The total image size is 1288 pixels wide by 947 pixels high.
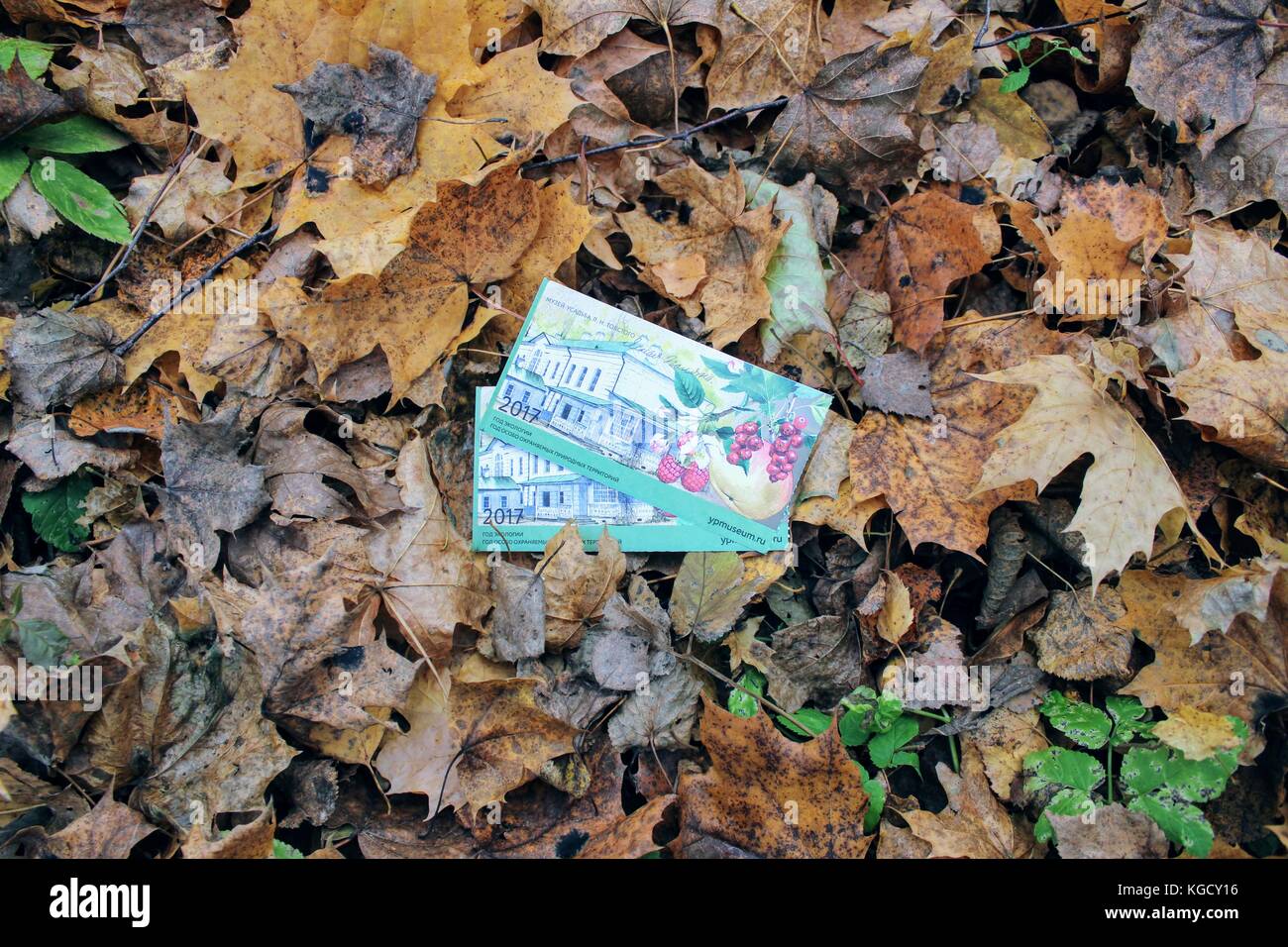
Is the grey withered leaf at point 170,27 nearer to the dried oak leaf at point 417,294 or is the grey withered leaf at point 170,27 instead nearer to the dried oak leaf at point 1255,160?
Answer: the dried oak leaf at point 417,294

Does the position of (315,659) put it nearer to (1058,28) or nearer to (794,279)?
(794,279)

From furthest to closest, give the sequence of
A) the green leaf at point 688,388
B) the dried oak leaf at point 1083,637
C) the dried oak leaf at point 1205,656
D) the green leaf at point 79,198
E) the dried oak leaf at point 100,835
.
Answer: the green leaf at point 688,388 → the green leaf at point 79,198 → the dried oak leaf at point 1083,637 → the dried oak leaf at point 1205,656 → the dried oak leaf at point 100,835

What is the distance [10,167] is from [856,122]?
2.20 metres

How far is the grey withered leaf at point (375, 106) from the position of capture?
2123 mm

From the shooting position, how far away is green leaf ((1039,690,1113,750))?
6.68 ft

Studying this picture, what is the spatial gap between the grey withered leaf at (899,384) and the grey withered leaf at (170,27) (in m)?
2.01

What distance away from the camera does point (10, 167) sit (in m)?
2.16

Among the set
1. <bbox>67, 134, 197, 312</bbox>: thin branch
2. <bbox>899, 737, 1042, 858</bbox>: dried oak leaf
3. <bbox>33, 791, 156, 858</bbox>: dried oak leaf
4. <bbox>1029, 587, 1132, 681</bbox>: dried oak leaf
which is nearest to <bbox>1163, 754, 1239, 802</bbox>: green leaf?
<bbox>1029, 587, 1132, 681</bbox>: dried oak leaf

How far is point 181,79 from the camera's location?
212cm

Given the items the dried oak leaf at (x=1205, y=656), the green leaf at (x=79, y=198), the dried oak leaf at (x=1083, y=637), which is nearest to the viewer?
the dried oak leaf at (x=1205, y=656)

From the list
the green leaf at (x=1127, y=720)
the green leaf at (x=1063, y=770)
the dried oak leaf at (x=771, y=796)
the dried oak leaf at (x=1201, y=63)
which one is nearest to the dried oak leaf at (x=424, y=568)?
the dried oak leaf at (x=771, y=796)

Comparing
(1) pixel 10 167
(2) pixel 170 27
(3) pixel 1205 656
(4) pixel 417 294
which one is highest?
(2) pixel 170 27

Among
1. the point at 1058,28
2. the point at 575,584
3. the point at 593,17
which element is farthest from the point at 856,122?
the point at 575,584

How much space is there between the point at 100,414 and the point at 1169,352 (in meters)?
2.71
